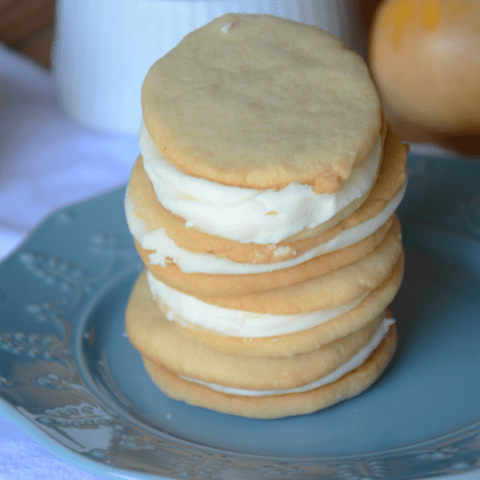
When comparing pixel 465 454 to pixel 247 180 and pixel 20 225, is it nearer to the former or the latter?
pixel 247 180

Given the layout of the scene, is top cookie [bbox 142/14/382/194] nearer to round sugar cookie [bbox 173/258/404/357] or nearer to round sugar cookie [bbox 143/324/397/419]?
round sugar cookie [bbox 173/258/404/357]

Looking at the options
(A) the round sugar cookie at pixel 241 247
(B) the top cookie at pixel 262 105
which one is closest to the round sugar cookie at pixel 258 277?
(A) the round sugar cookie at pixel 241 247

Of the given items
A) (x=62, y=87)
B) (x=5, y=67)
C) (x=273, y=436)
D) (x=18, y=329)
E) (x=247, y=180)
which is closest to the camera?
(x=247, y=180)

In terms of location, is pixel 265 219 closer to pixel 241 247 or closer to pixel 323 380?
pixel 241 247

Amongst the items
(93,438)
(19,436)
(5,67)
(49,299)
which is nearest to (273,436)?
(93,438)

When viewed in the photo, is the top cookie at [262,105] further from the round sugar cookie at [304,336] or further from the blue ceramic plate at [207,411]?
the blue ceramic plate at [207,411]

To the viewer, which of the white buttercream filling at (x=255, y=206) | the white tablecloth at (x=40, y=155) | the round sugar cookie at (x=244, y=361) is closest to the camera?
the white buttercream filling at (x=255, y=206)

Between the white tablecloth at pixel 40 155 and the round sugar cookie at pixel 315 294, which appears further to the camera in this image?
the white tablecloth at pixel 40 155
